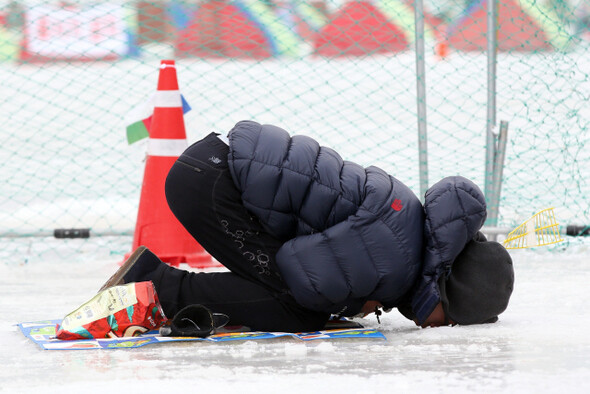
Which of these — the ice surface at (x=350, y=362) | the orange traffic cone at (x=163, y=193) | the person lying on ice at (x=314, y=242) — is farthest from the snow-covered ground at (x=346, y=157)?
the orange traffic cone at (x=163, y=193)

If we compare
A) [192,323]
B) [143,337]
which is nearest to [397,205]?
[192,323]

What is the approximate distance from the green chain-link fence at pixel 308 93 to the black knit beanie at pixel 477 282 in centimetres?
201

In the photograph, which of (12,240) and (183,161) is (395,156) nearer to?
(12,240)

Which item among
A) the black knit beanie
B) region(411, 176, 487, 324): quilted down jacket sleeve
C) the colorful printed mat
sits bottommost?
the colorful printed mat

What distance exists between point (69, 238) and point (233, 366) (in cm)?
252

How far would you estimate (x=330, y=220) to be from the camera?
249cm

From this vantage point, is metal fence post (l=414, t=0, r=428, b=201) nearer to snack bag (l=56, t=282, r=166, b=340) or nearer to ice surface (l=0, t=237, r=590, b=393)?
ice surface (l=0, t=237, r=590, b=393)

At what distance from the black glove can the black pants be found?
2.9 inches

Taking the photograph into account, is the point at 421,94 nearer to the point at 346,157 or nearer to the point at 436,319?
the point at 346,157

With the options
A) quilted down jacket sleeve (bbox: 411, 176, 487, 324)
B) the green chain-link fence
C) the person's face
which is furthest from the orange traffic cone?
quilted down jacket sleeve (bbox: 411, 176, 487, 324)

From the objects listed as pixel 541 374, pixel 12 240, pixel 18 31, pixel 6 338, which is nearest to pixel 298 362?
pixel 541 374

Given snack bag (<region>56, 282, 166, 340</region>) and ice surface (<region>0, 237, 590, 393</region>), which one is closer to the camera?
ice surface (<region>0, 237, 590, 393</region>)

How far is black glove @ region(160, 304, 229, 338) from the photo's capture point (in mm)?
2473

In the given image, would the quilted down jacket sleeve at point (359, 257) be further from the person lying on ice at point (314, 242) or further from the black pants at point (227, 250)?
the black pants at point (227, 250)
